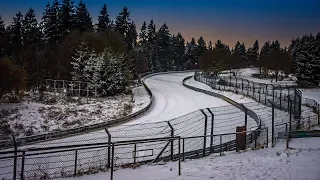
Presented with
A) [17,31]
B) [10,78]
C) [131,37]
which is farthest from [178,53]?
[10,78]

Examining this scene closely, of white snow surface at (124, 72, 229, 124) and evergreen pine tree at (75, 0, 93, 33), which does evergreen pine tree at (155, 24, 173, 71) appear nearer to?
evergreen pine tree at (75, 0, 93, 33)

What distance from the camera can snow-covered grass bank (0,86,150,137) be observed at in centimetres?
2594

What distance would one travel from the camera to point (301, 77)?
7038 centimetres

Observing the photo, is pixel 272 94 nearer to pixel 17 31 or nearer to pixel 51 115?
pixel 51 115

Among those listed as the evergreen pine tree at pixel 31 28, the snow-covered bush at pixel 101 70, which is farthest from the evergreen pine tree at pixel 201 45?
the snow-covered bush at pixel 101 70

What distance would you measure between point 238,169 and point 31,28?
81.8 metres

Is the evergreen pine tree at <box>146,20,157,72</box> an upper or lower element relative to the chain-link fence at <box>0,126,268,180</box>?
upper

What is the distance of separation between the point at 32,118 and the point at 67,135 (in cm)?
650

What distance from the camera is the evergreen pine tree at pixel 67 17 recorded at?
255 ft

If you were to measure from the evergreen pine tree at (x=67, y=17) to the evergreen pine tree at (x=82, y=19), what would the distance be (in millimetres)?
1784

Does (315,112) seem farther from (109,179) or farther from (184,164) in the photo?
(109,179)

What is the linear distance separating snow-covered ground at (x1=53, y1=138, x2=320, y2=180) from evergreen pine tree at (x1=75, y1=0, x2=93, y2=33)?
7261cm

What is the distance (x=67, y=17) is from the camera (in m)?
77.9

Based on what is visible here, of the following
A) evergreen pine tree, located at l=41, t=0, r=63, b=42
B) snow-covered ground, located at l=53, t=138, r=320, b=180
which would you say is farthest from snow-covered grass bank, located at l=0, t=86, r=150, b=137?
evergreen pine tree, located at l=41, t=0, r=63, b=42
